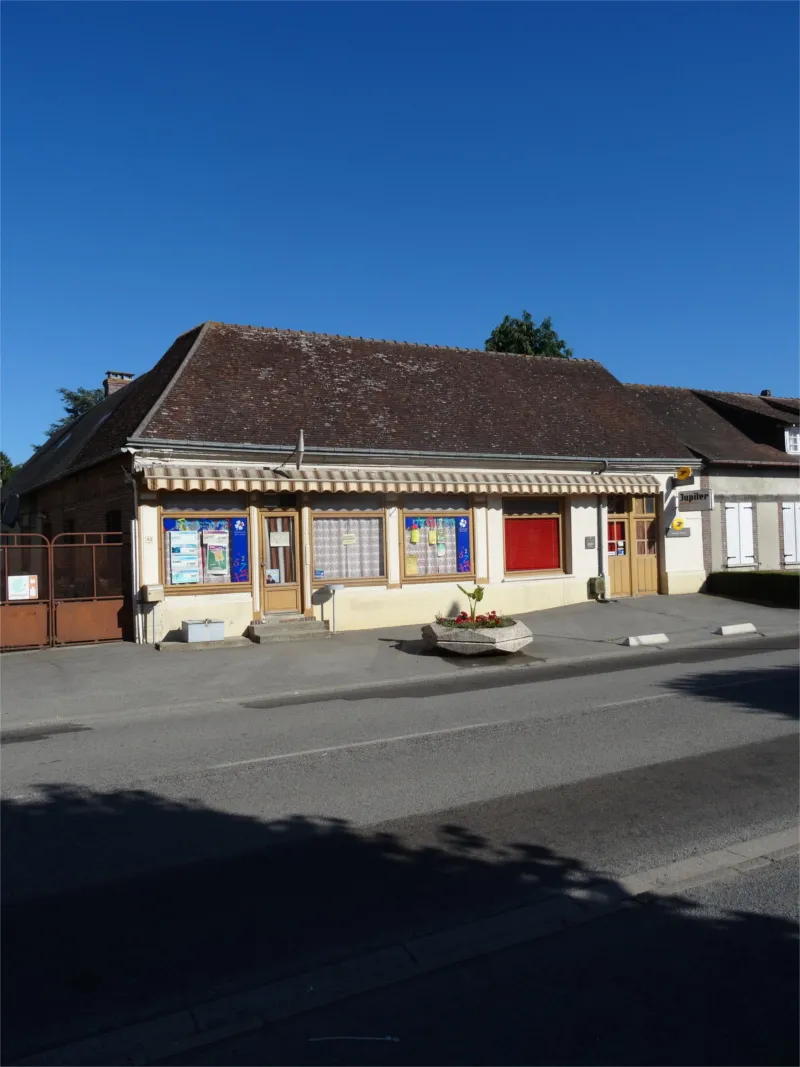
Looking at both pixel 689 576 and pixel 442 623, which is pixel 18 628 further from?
pixel 689 576

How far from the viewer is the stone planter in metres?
14.7

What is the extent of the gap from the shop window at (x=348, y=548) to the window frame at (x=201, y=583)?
4.71 feet

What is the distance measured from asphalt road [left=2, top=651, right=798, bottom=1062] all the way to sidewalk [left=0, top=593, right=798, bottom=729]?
4.87ft

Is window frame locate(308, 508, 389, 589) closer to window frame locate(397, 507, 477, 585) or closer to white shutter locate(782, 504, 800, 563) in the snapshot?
window frame locate(397, 507, 477, 585)

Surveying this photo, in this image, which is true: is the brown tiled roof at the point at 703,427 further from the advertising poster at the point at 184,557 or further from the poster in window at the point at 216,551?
the advertising poster at the point at 184,557

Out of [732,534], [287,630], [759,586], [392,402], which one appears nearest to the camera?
[287,630]

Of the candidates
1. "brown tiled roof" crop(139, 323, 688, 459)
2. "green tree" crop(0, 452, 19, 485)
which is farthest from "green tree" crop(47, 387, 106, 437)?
"brown tiled roof" crop(139, 323, 688, 459)

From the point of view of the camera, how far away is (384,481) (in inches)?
687

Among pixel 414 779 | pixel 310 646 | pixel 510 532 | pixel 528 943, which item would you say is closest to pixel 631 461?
pixel 510 532

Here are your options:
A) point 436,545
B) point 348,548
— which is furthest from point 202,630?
point 436,545

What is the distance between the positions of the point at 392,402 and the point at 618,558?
6.99 m

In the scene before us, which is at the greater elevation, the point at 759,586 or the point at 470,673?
the point at 759,586

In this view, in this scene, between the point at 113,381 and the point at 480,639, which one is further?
the point at 113,381

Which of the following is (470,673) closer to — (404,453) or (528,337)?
(404,453)
